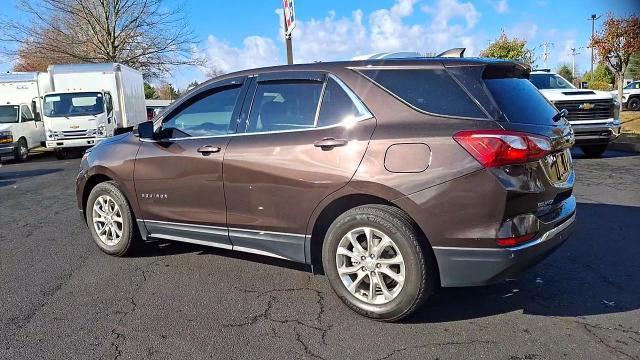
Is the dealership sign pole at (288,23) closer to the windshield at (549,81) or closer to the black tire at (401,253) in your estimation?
the windshield at (549,81)

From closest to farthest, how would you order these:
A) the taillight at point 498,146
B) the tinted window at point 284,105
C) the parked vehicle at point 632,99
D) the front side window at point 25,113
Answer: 1. the taillight at point 498,146
2. the tinted window at point 284,105
3. the front side window at point 25,113
4. the parked vehicle at point 632,99

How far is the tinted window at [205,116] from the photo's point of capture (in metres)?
4.27

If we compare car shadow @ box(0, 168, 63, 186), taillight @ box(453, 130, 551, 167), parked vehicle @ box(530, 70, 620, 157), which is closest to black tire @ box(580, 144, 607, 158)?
parked vehicle @ box(530, 70, 620, 157)

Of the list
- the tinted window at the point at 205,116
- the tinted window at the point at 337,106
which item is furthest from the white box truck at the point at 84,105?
the tinted window at the point at 337,106

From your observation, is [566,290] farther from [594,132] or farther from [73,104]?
[73,104]

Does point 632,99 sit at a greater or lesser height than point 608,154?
greater

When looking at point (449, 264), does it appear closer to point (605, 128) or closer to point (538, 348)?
point (538, 348)

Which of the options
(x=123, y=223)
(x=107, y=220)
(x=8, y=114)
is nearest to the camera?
(x=123, y=223)

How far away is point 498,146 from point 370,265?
1.14 meters

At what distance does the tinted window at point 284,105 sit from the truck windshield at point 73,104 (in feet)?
47.6

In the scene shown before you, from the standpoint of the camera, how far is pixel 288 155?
3.74m

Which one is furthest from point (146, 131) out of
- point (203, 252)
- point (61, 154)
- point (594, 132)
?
point (61, 154)

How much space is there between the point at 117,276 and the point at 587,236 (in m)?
4.64

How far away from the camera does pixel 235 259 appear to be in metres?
4.89
